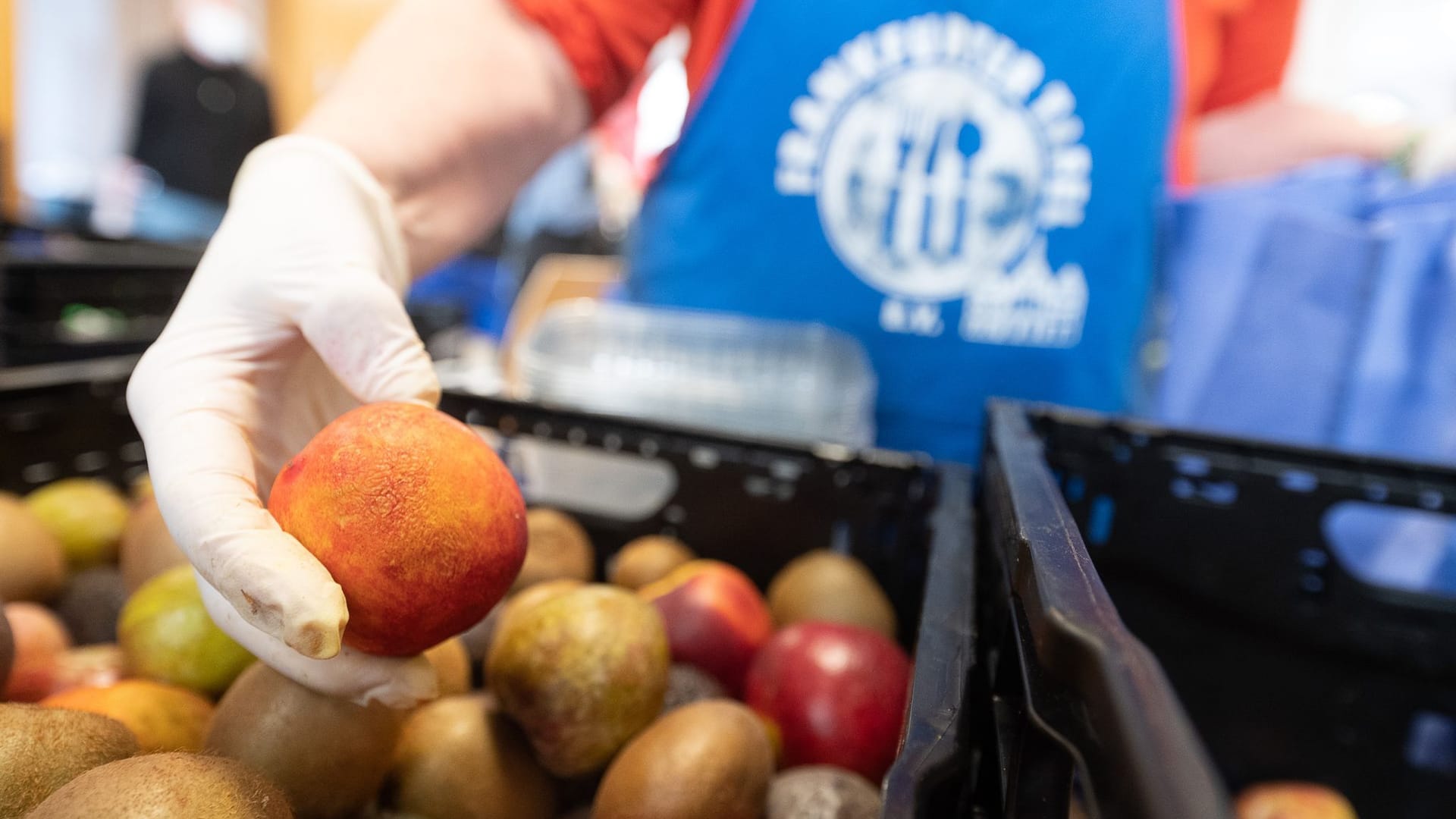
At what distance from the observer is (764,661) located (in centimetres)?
64

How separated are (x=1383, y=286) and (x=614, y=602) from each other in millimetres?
1027

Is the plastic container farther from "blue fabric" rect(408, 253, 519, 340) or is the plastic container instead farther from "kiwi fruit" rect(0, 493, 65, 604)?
"blue fabric" rect(408, 253, 519, 340)

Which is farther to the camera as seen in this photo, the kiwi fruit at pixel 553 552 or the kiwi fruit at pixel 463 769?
the kiwi fruit at pixel 553 552

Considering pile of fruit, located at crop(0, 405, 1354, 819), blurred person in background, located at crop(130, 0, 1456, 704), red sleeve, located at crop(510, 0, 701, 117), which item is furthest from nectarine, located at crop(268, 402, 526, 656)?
red sleeve, located at crop(510, 0, 701, 117)

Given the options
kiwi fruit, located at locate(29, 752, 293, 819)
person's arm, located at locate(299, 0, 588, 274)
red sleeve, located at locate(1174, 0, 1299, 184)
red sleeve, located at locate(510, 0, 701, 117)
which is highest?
red sleeve, located at locate(1174, 0, 1299, 184)

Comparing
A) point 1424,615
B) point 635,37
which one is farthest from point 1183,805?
point 635,37

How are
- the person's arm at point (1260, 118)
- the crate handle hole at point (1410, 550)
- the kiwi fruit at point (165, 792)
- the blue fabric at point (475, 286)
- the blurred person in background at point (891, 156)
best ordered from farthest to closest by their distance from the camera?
the blue fabric at point (475, 286) < the person's arm at point (1260, 118) < the crate handle hole at point (1410, 550) < the blurred person in background at point (891, 156) < the kiwi fruit at point (165, 792)

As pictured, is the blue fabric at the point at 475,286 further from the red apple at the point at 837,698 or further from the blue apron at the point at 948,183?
the red apple at the point at 837,698

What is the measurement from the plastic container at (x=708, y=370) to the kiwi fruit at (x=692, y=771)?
→ 0.50 m

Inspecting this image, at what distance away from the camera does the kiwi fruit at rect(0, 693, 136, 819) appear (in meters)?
0.38

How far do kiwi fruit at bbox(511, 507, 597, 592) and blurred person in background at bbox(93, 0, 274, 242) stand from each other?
3.62m

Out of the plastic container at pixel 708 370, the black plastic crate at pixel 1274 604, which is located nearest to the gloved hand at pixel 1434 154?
the black plastic crate at pixel 1274 604

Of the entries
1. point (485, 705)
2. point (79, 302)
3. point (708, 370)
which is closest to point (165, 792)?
point (485, 705)

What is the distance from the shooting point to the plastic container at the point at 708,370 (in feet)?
3.38
